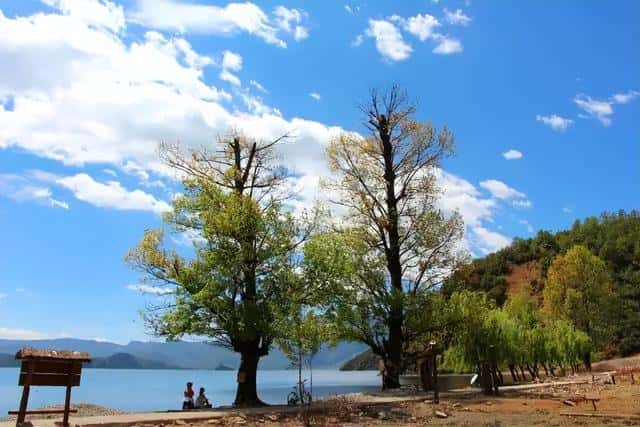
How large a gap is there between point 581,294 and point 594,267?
119 inches

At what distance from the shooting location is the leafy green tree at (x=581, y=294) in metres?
55.1

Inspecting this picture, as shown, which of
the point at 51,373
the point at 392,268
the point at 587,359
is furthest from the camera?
the point at 587,359

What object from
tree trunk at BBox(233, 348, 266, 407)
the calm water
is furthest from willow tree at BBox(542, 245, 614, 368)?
tree trunk at BBox(233, 348, 266, 407)

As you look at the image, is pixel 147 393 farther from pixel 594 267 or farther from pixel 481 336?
pixel 594 267

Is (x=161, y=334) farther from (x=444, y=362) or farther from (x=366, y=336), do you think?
(x=444, y=362)

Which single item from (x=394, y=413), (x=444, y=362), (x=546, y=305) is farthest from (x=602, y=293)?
(x=394, y=413)

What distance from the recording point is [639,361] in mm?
55281

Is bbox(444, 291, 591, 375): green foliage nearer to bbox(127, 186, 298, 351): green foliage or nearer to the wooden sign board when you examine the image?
bbox(127, 186, 298, 351): green foliage

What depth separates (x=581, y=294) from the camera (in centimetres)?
5512

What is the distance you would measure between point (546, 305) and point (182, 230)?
42391mm

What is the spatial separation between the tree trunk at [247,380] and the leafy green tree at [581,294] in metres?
37.1

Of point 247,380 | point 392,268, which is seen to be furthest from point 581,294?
point 247,380

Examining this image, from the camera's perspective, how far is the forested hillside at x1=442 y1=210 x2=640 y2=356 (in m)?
59.5

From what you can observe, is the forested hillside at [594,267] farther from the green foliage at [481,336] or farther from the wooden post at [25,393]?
the wooden post at [25,393]
